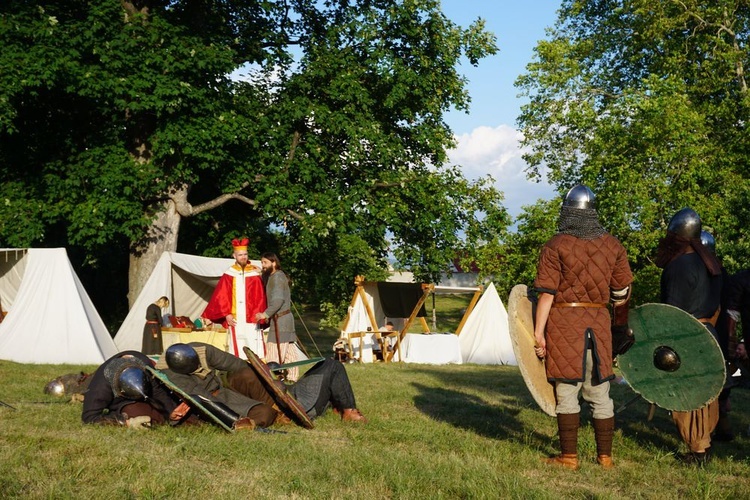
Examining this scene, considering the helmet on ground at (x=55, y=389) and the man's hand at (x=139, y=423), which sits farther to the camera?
the helmet on ground at (x=55, y=389)

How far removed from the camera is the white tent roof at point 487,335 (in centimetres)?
1975

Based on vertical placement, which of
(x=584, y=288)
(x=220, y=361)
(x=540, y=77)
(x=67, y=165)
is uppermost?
(x=540, y=77)

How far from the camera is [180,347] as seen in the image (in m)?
6.60

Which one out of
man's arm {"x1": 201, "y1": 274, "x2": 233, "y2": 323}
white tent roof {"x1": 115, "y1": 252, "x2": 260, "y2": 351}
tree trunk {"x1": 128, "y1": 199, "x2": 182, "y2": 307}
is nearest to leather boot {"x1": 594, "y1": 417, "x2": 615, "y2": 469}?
man's arm {"x1": 201, "y1": 274, "x2": 233, "y2": 323}

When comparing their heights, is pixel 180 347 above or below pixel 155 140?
below

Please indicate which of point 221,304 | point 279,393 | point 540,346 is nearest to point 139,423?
point 279,393

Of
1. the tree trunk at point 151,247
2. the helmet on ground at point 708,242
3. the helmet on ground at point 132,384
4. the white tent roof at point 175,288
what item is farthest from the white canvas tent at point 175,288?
the helmet on ground at point 708,242

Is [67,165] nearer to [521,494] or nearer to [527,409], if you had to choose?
[527,409]

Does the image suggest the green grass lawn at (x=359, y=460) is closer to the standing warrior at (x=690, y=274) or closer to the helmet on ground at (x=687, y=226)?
the standing warrior at (x=690, y=274)

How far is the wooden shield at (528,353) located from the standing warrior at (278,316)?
193 inches

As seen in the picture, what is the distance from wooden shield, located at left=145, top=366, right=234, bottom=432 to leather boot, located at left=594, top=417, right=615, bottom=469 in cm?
260

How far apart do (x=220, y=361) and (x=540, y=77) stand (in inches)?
863

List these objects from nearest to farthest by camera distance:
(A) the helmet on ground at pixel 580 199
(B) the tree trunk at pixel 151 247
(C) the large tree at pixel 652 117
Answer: (A) the helmet on ground at pixel 580 199
(B) the tree trunk at pixel 151 247
(C) the large tree at pixel 652 117

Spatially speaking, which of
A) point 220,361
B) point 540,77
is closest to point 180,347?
point 220,361
